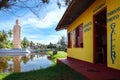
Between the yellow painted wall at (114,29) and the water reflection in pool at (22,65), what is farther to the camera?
the water reflection in pool at (22,65)

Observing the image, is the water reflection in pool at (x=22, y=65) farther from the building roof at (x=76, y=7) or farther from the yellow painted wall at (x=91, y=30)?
the yellow painted wall at (x=91, y=30)

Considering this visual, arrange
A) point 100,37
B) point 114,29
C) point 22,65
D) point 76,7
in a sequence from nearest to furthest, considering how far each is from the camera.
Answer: point 114,29, point 76,7, point 100,37, point 22,65

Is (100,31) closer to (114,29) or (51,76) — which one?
(51,76)

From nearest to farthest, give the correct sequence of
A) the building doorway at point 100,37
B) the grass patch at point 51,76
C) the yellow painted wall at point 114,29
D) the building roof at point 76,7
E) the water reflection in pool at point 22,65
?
1. the yellow painted wall at point 114,29
2. the grass patch at point 51,76
3. the building roof at point 76,7
4. the building doorway at point 100,37
5. the water reflection in pool at point 22,65

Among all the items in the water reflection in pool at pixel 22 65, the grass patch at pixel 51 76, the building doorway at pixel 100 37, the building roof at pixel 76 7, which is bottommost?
the water reflection in pool at pixel 22 65

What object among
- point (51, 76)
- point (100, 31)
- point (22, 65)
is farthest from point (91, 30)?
point (22, 65)

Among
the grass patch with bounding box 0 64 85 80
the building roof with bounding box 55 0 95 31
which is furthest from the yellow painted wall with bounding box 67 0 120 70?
the grass patch with bounding box 0 64 85 80

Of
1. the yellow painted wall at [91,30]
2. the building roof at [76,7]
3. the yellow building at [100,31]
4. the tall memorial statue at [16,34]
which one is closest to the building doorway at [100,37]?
the yellow building at [100,31]

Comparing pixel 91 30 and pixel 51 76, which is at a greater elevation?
pixel 91 30

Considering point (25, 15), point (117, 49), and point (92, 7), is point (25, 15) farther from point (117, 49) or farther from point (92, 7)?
point (92, 7)

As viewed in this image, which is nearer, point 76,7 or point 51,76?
point 51,76

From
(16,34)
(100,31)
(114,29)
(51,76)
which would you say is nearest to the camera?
(114,29)

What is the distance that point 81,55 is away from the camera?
43.9 ft

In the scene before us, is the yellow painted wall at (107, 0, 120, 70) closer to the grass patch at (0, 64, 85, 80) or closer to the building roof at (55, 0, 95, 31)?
the grass patch at (0, 64, 85, 80)
